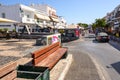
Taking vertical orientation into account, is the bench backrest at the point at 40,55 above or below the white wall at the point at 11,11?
below

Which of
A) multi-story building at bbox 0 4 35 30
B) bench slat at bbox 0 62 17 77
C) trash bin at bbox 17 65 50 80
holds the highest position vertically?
multi-story building at bbox 0 4 35 30

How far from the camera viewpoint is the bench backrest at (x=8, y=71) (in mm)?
5496

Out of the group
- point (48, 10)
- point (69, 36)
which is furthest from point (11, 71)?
point (48, 10)

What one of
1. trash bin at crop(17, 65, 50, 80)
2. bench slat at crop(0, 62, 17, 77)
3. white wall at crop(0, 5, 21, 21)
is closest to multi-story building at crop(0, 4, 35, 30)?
white wall at crop(0, 5, 21, 21)

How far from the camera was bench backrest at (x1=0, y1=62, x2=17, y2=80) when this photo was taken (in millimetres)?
5496

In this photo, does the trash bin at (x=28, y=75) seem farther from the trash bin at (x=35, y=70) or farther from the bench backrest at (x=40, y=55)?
the bench backrest at (x=40, y=55)

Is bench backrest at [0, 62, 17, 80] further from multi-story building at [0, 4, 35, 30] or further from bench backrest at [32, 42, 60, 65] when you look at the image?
multi-story building at [0, 4, 35, 30]

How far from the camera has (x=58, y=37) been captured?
60.0 feet

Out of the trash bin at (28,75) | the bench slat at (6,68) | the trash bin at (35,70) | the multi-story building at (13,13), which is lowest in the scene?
the trash bin at (28,75)

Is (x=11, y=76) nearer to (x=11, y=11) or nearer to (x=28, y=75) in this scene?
(x=28, y=75)

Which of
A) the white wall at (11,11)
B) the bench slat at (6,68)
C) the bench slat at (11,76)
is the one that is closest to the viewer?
the bench slat at (6,68)

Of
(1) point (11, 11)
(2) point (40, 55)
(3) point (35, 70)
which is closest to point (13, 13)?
(1) point (11, 11)

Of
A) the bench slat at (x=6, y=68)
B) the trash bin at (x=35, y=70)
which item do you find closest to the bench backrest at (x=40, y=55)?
the trash bin at (x=35, y=70)

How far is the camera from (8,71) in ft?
19.0
